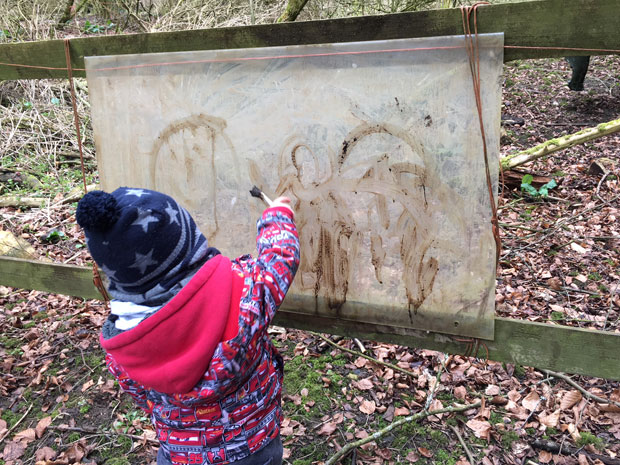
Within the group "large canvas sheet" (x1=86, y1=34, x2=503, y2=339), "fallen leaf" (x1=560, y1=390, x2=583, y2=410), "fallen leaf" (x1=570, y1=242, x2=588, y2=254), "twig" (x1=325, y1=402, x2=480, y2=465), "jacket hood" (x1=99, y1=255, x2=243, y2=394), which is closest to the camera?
"jacket hood" (x1=99, y1=255, x2=243, y2=394)

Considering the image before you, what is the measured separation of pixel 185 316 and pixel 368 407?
186cm

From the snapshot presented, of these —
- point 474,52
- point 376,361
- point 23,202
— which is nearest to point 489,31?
point 474,52

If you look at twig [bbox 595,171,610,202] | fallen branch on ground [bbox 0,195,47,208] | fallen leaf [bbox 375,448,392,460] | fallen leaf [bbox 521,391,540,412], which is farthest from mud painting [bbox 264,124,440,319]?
fallen branch on ground [bbox 0,195,47,208]

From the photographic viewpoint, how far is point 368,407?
2717 mm

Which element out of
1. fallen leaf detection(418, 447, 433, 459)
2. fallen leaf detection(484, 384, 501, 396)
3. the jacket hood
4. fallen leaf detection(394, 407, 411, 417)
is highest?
the jacket hood

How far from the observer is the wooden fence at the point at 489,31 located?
1.39 m

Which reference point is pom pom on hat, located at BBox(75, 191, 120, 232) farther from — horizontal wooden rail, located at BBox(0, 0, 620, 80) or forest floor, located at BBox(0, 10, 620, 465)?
forest floor, located at BBox(0, 10, 620, 465)

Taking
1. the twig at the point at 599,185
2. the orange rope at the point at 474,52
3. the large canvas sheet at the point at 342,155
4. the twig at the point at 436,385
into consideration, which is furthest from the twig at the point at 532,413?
the twig at the point at 599,185

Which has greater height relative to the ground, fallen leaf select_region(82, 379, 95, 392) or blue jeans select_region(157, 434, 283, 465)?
blue jeans select_region(157, 434, 283, 465)

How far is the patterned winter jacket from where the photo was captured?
3.87 ft

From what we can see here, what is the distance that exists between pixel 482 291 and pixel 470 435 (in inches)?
47.1

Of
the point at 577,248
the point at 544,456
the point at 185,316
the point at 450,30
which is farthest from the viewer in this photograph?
the point at 577,248

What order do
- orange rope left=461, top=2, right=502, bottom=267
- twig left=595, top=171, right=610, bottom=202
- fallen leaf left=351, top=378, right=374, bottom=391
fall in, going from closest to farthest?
1. orange rope left=461, top=2, right=502, bottom=267
2. fallen leaf left=351, top=378, right=374, bottom=391
3. twig left=595, top=171, right=610, bottom=202

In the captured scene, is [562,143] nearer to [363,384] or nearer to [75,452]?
[363,384]
